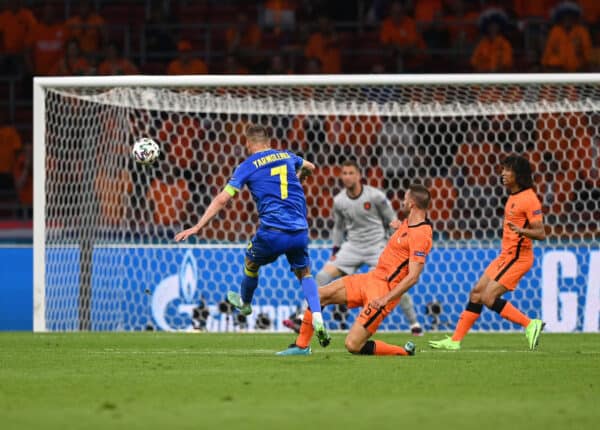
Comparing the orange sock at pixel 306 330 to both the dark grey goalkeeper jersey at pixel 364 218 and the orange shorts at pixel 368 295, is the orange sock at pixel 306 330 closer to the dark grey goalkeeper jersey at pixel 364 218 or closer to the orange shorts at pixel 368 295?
the orange shorts at pixel 368 295

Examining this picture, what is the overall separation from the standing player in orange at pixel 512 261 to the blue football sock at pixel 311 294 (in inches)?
62.8

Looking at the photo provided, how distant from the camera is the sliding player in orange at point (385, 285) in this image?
9.56m

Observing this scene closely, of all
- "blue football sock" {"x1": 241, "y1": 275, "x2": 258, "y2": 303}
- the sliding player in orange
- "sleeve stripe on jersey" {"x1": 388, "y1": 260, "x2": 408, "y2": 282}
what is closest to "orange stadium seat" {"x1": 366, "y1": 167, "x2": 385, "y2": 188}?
"blue football sock" {"x1": 241, "y1": 275, "x2": 258, "y2": 303}

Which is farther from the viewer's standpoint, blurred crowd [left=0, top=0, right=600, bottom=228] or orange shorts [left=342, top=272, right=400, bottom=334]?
blurred crowd [left=0, top=0, right=600, bottom=228]

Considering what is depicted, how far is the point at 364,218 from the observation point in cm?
1344

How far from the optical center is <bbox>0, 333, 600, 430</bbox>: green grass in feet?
19.1

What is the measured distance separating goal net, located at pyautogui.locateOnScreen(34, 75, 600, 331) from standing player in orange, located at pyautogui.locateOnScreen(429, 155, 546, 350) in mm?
3117

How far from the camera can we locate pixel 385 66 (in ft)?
61.8

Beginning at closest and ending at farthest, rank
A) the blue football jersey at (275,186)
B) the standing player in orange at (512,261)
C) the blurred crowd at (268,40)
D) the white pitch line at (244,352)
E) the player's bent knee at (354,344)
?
the player's bent knee at (354,344)
the blue football jersey at (275,186)
the white pitch line at (244,352)
the standing player in orange at (512,261)
the blurred crowd at (268,40)

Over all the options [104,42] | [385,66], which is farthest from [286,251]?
[104,42]

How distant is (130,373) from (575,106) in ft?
26.4

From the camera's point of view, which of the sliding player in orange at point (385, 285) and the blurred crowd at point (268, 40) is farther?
the blurred crowd at point (268, 40)

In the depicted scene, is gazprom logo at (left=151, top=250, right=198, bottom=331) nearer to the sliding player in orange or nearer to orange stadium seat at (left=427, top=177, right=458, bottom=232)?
orange stadium seat at (left=427, top=177, right=458, bottom=232)

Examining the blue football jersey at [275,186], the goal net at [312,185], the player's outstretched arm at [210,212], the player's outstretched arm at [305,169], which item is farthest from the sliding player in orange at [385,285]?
the goal net at [312,185]
